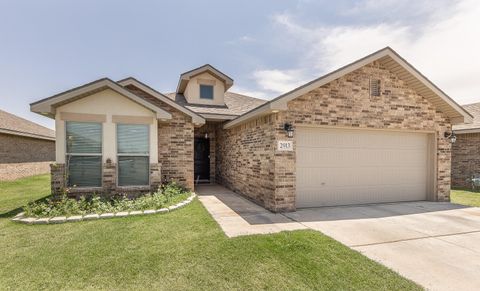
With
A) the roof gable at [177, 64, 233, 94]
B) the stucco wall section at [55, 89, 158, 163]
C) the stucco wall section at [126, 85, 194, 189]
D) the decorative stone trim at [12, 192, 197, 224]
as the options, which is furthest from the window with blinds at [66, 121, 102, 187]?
the roof gable at [177, 64, 233, 94]

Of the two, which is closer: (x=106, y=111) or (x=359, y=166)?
(x=106, y=111)

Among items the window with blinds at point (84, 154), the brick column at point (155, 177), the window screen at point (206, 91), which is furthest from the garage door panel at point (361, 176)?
the window screen at point (206, 91)

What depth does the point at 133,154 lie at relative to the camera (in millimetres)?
7797

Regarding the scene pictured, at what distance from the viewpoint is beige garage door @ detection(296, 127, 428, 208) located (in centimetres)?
738

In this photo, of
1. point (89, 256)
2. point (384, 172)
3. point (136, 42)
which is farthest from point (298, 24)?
point (89, 256)

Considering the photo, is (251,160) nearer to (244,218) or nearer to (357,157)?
(244,218)

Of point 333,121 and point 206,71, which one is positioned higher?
point 206,71

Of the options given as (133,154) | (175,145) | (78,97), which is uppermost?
(78,97)

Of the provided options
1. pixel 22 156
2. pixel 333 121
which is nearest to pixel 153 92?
pixel 333 121

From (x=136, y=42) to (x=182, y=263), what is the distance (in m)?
9.83

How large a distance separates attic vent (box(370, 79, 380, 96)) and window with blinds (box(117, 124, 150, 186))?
7.66m

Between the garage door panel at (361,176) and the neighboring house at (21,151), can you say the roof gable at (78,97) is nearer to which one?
the garage door panel at (361,176)

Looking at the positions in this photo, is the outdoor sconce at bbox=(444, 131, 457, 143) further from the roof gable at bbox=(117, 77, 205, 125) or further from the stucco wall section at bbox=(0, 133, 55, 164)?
the stucco wall section at bbox=(0, 133, 55, 164)

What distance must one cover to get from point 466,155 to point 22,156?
25936 mm
